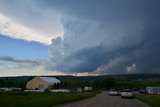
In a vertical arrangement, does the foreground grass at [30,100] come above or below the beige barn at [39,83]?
below

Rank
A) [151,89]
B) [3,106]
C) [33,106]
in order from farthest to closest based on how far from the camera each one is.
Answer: [151,89] < [33,106] < [3,106]

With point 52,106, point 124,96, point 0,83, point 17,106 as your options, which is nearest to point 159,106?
point 52,106

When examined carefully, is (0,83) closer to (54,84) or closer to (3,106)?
(54,84)

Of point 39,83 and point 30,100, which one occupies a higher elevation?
point 39,83

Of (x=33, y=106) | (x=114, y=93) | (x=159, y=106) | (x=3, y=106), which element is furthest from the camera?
(x=114, y=93)

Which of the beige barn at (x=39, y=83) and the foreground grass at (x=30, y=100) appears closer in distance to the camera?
the foreground grass at (x=30, y=100)

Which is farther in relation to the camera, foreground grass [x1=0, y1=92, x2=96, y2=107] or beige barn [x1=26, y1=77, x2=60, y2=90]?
beige barn [x1=26, y1=77, x2=60, y2=90]

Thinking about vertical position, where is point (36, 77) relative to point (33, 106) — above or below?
above

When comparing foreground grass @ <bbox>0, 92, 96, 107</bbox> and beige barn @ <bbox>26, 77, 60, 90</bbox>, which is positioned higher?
beige barn @ <bbox>26, 77, 60, 90</bbox>

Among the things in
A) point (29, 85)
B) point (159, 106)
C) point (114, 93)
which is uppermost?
point (29, 85)

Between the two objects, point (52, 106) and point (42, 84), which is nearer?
point (52, 106)

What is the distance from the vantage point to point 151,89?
5413 inches

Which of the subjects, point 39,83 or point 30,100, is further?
point 39,83

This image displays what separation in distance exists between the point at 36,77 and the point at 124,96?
97342 millimetres
